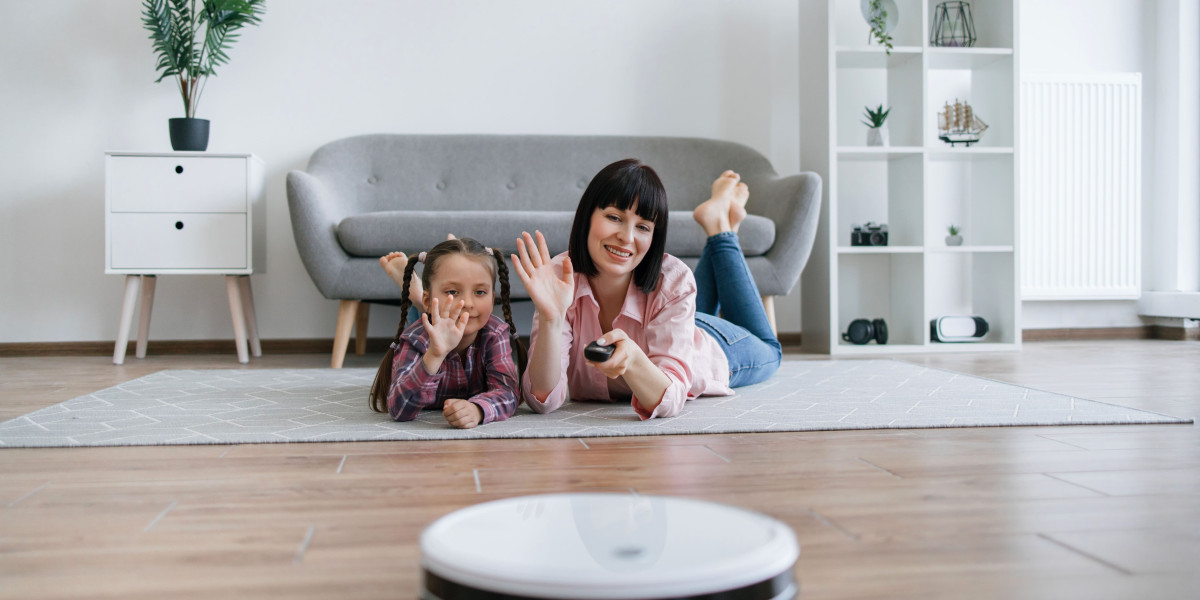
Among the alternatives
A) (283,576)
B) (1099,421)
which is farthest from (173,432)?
(1099,421)

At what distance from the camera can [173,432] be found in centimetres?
131

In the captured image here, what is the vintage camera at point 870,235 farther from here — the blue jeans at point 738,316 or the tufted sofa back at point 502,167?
the blue jeans at point 738,316

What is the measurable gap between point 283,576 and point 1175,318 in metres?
3.85

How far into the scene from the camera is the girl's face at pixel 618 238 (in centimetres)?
146

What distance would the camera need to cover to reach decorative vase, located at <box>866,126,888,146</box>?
10.1ft

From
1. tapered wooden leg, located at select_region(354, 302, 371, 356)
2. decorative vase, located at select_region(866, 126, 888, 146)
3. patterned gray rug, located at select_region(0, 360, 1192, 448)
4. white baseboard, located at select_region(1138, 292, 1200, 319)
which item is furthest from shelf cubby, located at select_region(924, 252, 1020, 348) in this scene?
tapered wooden leg, located at select_region(354, 302, 371, 356)

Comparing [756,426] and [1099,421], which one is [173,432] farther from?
[1099,421]

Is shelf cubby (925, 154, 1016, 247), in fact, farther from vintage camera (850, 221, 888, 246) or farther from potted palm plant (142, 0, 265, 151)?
potted palm plant (142, 0, 265, 151)

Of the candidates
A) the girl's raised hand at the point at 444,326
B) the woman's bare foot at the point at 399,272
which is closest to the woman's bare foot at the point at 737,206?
the woman's bare foot at the point at 399,272

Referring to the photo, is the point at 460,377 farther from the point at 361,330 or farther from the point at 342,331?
the point at 361,330

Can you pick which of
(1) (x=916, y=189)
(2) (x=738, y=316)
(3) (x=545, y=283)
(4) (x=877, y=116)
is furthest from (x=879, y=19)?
(3) (x=545, y=283)

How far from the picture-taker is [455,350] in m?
1.47

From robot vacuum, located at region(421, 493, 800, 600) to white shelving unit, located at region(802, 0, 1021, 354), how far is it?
97.5 inches

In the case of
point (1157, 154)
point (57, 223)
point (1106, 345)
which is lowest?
point (1106, 345)
